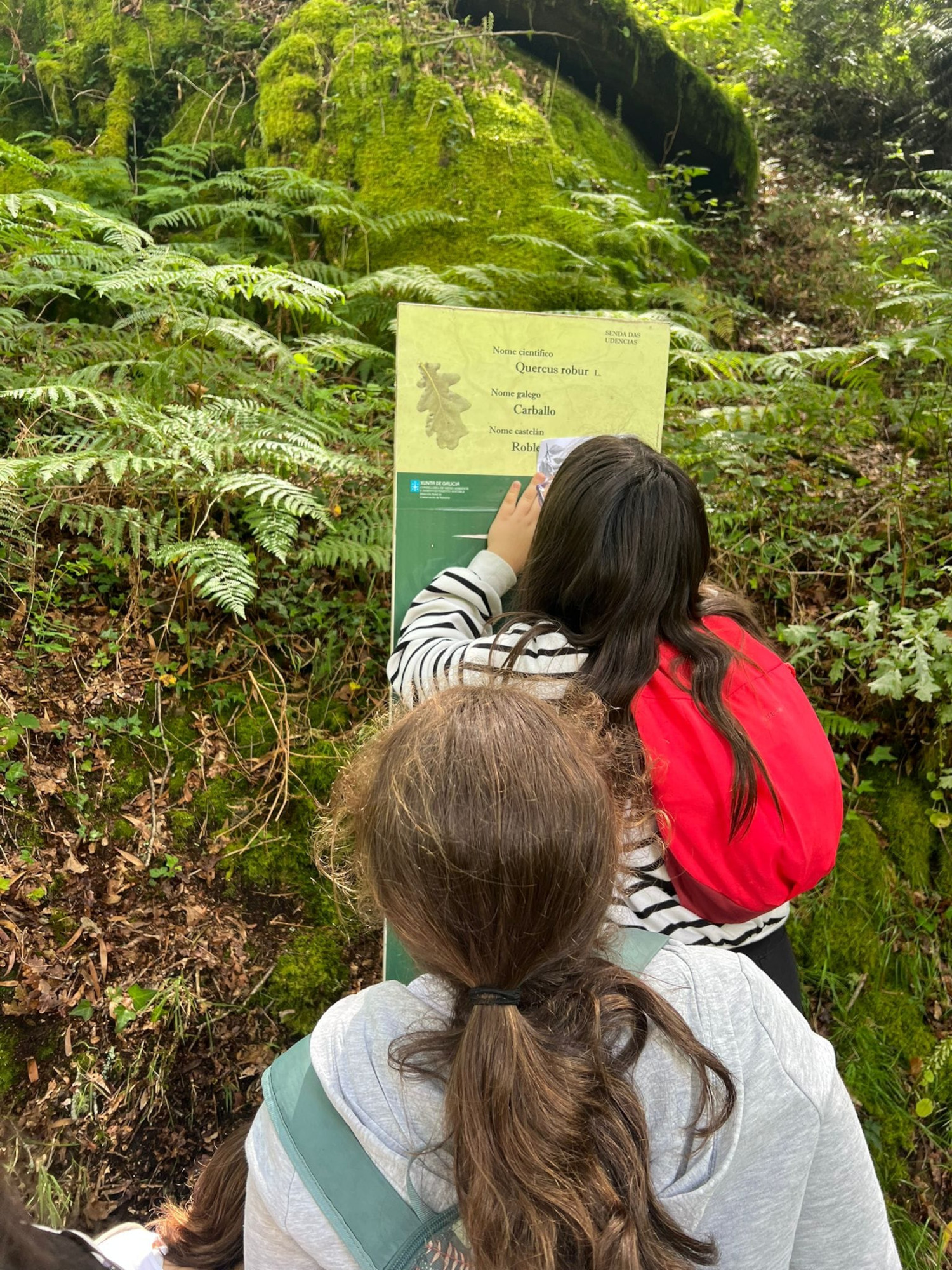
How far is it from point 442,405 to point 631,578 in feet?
2.74

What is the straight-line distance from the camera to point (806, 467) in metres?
4.40

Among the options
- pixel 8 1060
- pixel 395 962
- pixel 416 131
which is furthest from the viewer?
pixel 416 131

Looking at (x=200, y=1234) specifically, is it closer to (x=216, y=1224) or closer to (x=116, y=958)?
(x=216, y=1224)

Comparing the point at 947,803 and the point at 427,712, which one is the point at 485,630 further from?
the point at 947,803

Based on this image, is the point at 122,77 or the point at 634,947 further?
the point at 122,77

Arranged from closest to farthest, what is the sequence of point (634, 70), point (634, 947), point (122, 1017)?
1. point (634, 947)
2. point (122, 1017)
3. point (634, 70)

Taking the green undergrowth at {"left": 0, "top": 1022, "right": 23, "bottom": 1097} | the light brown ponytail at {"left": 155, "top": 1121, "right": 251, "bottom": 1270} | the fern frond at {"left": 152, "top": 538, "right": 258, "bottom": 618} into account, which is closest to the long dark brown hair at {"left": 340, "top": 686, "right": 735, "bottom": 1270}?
the light brown ponytail at {"left": 155, "top": 1121, "right": 251, "bottom": 1270}

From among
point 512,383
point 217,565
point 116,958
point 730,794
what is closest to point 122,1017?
point 116,958

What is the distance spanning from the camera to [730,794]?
1592 mm

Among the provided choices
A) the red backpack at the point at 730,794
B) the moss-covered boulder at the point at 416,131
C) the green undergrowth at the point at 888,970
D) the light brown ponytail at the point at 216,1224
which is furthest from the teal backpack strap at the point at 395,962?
the moss-covered boulder at the point at 416,131

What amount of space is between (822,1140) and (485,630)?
4.16 feet

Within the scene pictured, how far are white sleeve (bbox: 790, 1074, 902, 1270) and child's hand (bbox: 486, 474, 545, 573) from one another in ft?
4.58

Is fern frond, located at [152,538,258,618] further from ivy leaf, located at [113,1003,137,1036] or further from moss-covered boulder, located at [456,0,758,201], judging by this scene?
moss-covered boulder, located at [456,0,758,201]

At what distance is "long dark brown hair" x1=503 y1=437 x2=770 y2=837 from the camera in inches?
65.0
